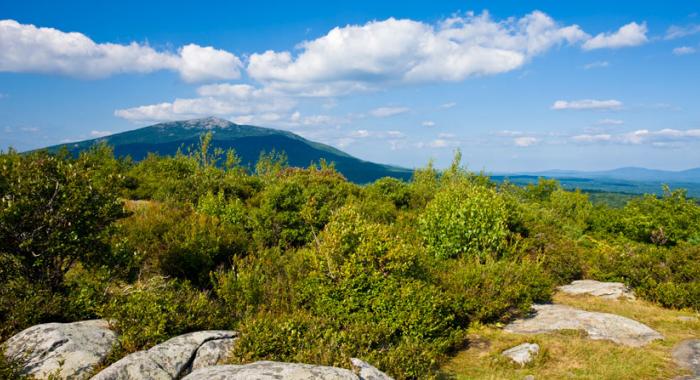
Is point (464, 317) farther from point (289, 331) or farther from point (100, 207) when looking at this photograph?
point (100, 207)

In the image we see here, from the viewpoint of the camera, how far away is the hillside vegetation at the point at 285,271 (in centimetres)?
859

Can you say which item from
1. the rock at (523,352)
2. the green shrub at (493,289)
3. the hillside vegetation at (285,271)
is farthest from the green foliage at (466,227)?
the rock at (523,352)

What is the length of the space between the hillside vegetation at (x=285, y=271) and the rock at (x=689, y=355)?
397 centimetres

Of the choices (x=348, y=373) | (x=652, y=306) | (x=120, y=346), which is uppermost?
(x=348, y=373)

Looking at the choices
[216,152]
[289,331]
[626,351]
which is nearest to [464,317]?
[626,351]

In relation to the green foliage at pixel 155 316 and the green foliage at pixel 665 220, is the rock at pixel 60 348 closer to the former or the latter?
the green foliage at pixel 155 316

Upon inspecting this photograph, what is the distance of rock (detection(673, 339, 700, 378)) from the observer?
394 inches

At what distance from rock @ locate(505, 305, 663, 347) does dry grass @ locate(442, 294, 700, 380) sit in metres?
0.37

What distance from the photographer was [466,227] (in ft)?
57.0

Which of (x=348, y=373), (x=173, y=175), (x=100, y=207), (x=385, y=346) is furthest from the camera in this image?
(x=173, y=175)

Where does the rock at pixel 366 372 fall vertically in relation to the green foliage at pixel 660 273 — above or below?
above

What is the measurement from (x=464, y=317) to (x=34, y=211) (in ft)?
39.3

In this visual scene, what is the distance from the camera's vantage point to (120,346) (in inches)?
313

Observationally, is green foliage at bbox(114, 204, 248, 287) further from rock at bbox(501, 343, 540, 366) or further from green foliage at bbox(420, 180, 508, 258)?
rock at bbox(501, 343, 540, 366)
